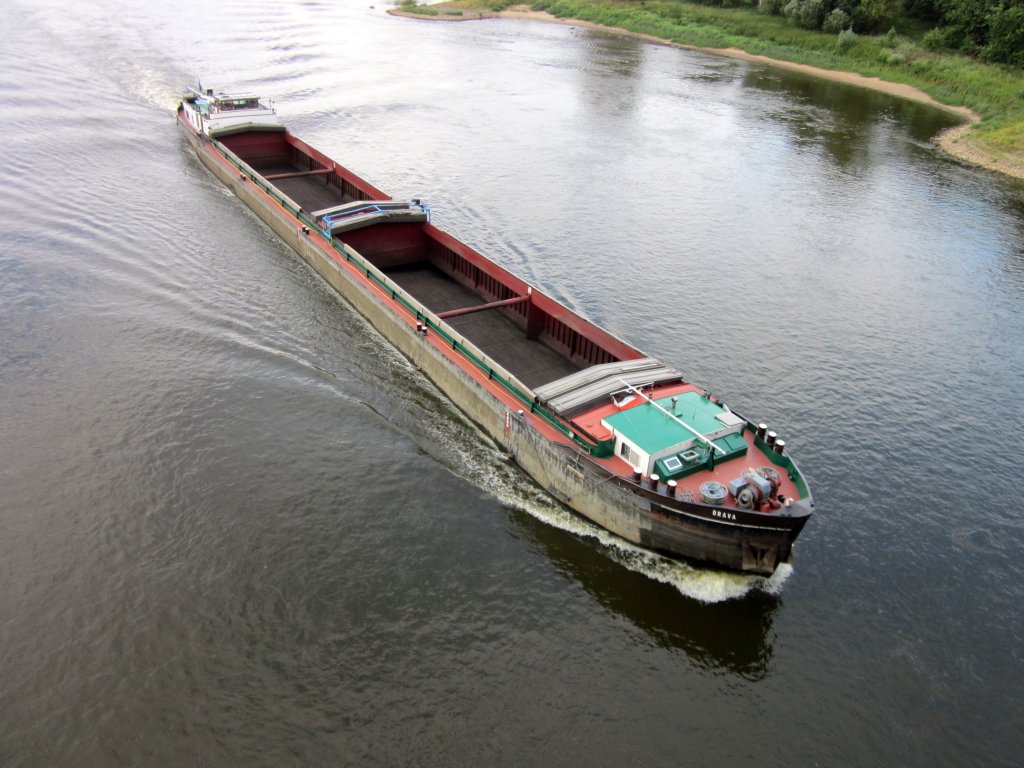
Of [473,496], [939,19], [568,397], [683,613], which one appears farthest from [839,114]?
[683,613]

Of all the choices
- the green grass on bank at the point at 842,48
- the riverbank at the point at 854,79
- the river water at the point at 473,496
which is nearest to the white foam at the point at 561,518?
the river water at the point at 473,496

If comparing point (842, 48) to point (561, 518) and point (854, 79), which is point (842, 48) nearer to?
point (854, 79)

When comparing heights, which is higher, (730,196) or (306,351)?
(730,196)

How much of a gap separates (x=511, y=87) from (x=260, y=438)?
216 feet

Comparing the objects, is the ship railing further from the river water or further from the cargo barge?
the river water

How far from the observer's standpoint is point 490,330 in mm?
33844

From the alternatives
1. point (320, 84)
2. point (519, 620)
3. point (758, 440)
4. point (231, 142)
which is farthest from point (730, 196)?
point (320, 84)

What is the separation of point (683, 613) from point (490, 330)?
1640 cm

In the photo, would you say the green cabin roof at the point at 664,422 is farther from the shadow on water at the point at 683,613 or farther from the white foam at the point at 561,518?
the shadow on water at the point at 683,613

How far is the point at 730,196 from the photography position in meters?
53.7

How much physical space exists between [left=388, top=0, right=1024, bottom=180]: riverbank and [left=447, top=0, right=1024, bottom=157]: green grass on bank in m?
0.50

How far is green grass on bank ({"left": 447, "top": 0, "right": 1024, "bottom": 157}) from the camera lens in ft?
244

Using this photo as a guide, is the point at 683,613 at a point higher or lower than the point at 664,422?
lower

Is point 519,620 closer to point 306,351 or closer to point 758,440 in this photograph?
point 758,440
